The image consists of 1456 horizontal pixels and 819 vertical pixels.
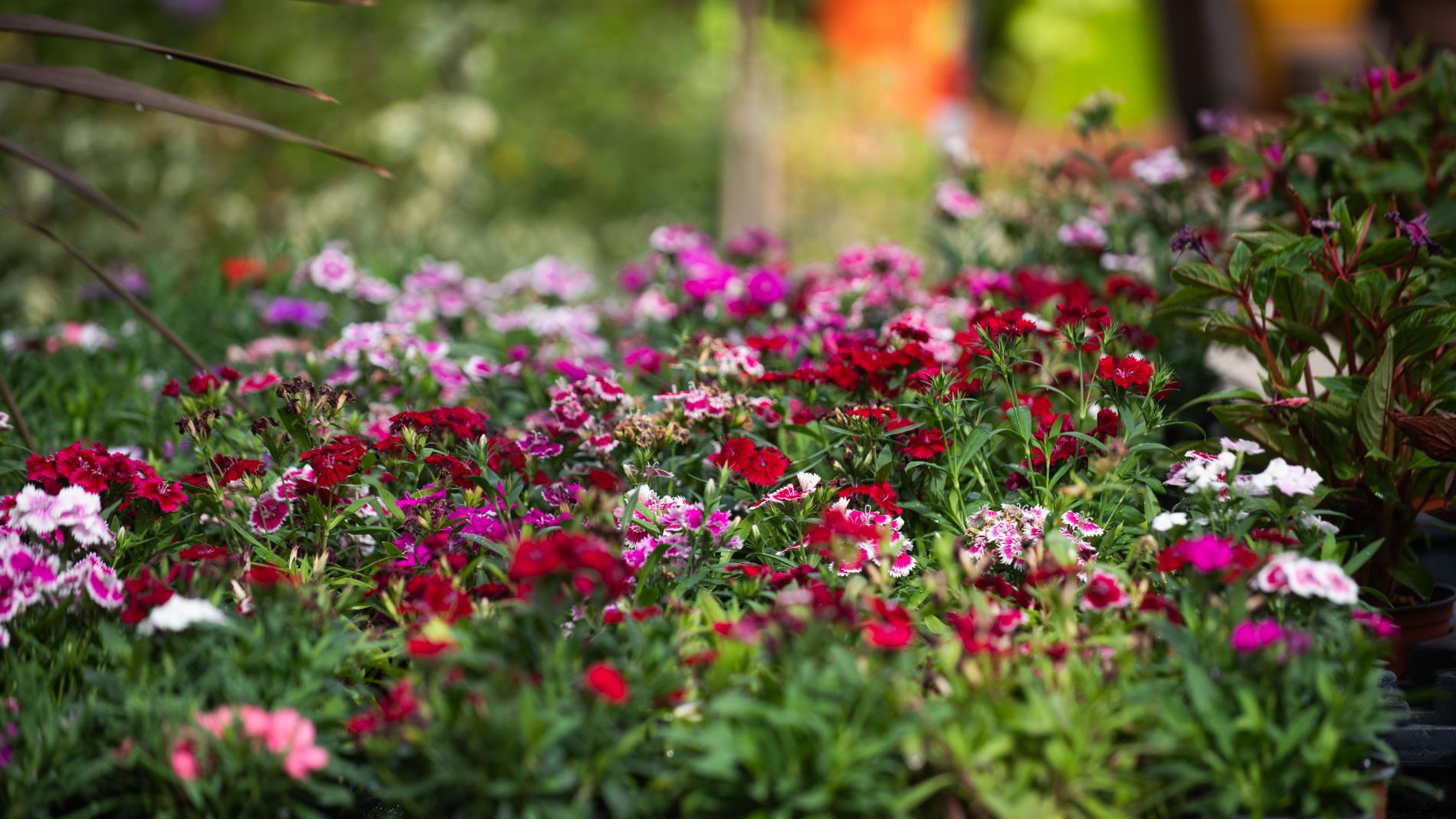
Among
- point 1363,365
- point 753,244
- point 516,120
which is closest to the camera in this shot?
point 1363,365

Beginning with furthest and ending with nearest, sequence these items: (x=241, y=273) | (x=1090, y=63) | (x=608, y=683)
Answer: (x=1090, y=63) → (x=241, y=273) → (x=608, y=683)

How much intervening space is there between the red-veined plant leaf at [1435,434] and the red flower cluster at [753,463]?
3.61ft

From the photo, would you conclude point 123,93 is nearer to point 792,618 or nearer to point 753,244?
point 792,618

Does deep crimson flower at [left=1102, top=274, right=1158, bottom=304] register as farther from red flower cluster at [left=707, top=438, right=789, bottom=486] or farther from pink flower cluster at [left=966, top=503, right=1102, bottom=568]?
red flower cluster at [left=707, top=438, right=789, bottom=486]

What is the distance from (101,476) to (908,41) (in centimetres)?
922

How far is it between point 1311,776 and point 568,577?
1.04m

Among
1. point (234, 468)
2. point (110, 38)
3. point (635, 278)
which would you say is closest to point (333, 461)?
point (234, 468)

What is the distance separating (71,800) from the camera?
1.77 metres

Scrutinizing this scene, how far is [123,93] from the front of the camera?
236 centimetres

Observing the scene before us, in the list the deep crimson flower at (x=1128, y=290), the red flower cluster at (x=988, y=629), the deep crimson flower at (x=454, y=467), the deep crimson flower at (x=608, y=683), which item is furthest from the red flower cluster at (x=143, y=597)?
the deep crimson flower at (x=1128, y=290)

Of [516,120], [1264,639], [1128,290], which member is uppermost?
[516,120]

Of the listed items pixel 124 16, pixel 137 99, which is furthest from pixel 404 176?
pixel 137 99

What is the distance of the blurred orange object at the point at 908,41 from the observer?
1018 centimetres

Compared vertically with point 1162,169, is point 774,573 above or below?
below
